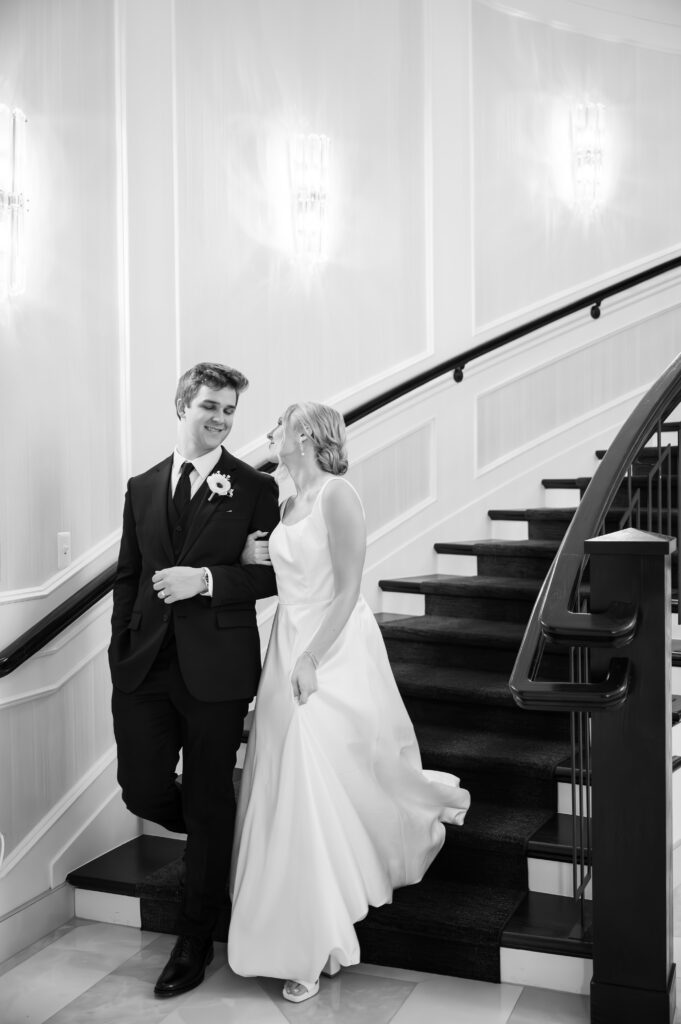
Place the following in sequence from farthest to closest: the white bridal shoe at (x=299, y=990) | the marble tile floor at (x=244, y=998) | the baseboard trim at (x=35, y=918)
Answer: the baseboard trim at (x=35, y=918), the white bridal shoe at (x=299, y=990), the marble tile floor at (x=244, y=998)

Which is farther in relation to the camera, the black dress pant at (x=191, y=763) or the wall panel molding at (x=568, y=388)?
the wall panel molding at (x=568, y=388)

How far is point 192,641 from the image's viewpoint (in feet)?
9.77

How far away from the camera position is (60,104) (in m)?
3.43

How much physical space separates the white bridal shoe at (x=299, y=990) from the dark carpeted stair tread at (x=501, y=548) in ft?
7.21

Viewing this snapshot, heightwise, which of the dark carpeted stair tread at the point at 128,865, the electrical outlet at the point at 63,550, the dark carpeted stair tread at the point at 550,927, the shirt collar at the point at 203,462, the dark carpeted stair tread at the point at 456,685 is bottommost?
the dark carpeted stair tread at the point at 128,865

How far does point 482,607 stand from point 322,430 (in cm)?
171

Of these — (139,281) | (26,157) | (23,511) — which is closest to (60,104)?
(26,157)

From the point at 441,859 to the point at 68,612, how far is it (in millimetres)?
1445

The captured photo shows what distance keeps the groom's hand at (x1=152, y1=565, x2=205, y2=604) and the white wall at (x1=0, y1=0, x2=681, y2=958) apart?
613mm

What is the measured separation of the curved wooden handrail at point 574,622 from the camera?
2299mm

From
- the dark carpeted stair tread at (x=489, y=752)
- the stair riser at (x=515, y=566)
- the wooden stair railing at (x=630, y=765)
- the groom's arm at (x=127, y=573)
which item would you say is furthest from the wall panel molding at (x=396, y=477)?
the wooden stair railing at (x=630, y=765)

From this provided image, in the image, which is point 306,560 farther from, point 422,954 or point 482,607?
point 482,607

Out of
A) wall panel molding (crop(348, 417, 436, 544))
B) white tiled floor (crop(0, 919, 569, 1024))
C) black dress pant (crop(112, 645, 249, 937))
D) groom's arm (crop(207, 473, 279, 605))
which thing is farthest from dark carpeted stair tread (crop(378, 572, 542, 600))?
white tiled floor (crop(0, 919, 569, 1024))

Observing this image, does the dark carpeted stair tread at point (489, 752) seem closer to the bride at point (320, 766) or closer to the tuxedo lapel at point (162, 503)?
the bride at point (320, 766)
